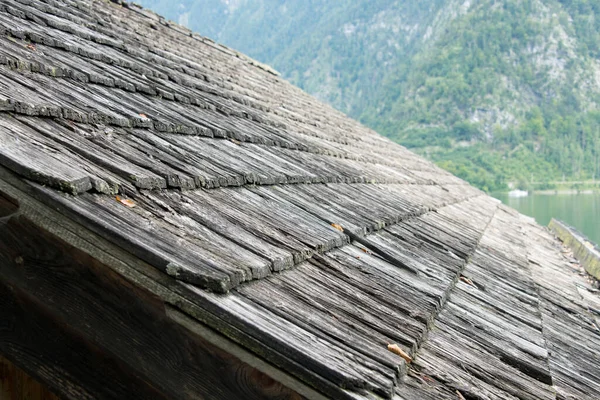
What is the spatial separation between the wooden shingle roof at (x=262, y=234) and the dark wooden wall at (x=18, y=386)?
1.88ft

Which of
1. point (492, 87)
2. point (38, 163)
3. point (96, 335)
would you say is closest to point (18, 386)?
point (96, 335)

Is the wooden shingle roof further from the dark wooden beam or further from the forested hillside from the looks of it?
the forested hillside

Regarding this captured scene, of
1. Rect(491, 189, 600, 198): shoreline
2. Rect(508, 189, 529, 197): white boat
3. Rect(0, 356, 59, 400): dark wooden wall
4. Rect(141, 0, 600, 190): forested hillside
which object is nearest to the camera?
Rect(0, 356, 59, 400): dark wooden wall

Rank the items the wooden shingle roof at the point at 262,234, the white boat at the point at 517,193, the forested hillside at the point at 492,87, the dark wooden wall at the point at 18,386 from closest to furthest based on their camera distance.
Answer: the wooden shingle roof at the point at 262,234 → the dark wooden wall at the point at 18,386 → the white boat at the point at 517,193 → the forested hillside at the point at 492,87

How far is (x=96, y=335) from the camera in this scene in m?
1.54

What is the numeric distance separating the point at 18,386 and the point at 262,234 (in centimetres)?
89

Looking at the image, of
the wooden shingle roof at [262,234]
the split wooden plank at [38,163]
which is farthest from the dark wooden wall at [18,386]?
the split wooden plank at [38,163]

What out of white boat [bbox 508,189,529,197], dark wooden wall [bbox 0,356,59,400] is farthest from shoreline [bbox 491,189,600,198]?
dark wooden wall [bbox 0,356,59,400]

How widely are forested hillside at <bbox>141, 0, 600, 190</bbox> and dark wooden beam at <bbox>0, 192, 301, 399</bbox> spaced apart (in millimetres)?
76103

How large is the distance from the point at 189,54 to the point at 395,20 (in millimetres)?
185558

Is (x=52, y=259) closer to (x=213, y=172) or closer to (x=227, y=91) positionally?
(x=213, y=172)

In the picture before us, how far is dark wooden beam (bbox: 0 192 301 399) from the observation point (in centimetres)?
140

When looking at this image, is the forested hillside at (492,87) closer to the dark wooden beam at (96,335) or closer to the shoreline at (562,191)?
the shoreline at (562,191)

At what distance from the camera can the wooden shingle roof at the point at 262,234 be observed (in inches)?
54.6
